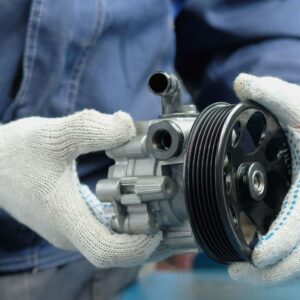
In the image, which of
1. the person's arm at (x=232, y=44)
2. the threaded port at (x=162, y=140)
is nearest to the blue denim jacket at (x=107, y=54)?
the person's arm at (x=232, y=44)

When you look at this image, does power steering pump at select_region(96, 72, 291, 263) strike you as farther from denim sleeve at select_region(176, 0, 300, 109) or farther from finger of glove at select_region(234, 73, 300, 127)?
denim sleeve at select_region(176, 0, 300, 109)

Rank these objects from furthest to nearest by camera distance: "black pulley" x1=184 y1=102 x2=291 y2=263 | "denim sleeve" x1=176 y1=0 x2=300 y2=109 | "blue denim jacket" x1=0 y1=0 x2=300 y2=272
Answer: "denim sleeve" x1=176 y1=0 x2=300 y2=109 → "blue denim jacket" x1=0 y1=0 x2=300 y2=272 → "black pulley" x1=184 y1=102 x2=291 y2=263

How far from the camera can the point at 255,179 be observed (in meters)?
0.55

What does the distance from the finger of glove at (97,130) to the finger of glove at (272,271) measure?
0.61 feet

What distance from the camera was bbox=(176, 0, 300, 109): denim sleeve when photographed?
3.10 ft

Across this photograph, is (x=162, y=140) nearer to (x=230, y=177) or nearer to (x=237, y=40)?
(x=230, y=177)

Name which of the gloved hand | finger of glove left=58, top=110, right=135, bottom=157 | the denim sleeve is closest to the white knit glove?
finger of glove left=58, top=110, right=135, bottom=157

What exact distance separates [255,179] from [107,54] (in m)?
0.40

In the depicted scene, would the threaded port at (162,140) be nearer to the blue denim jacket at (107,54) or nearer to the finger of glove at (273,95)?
the finger of glove at (273,95)

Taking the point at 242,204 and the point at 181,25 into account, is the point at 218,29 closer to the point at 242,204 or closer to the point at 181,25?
the point at 181,25

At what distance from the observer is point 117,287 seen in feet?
3.04

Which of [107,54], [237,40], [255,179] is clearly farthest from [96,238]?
[237,40]

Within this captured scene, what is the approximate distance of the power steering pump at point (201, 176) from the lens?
52 cm

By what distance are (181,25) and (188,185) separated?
64 cm
